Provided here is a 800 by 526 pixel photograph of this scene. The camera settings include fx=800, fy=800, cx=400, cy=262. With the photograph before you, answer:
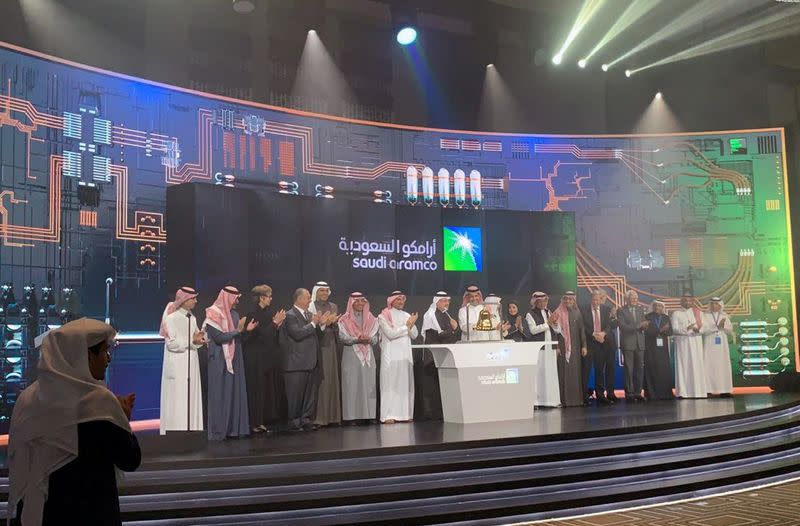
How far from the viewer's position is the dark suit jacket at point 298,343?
26.1ft

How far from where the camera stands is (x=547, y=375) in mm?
10055

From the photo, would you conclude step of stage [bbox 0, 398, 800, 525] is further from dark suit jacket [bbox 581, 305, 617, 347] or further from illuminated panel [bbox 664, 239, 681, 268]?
A: illuminated panel [bbox 664, 239, 681, 268]

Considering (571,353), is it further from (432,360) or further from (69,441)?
(69,441)

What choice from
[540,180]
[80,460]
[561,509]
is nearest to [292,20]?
[540,180]

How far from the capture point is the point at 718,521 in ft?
16.6

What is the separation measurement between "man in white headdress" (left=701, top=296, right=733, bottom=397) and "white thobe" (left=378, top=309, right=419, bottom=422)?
4429 millimetres

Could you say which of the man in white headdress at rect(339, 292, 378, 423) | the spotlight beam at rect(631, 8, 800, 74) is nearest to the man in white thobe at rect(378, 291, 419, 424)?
the man in white headdress at rect(339, 292, 378, 423)

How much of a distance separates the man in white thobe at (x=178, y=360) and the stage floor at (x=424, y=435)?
47 cm

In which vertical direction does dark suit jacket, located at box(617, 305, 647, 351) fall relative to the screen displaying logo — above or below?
below

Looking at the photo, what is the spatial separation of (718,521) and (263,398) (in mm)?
4621

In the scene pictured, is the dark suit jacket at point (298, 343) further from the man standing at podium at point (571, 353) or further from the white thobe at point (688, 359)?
the white thobe at point (688, 359)

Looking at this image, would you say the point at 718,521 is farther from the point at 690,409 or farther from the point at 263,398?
the point at 263,398

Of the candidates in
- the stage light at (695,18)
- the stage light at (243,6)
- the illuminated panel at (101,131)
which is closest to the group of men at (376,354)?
the illuminated panel at (101,131)

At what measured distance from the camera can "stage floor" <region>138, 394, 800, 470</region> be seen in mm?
5770
